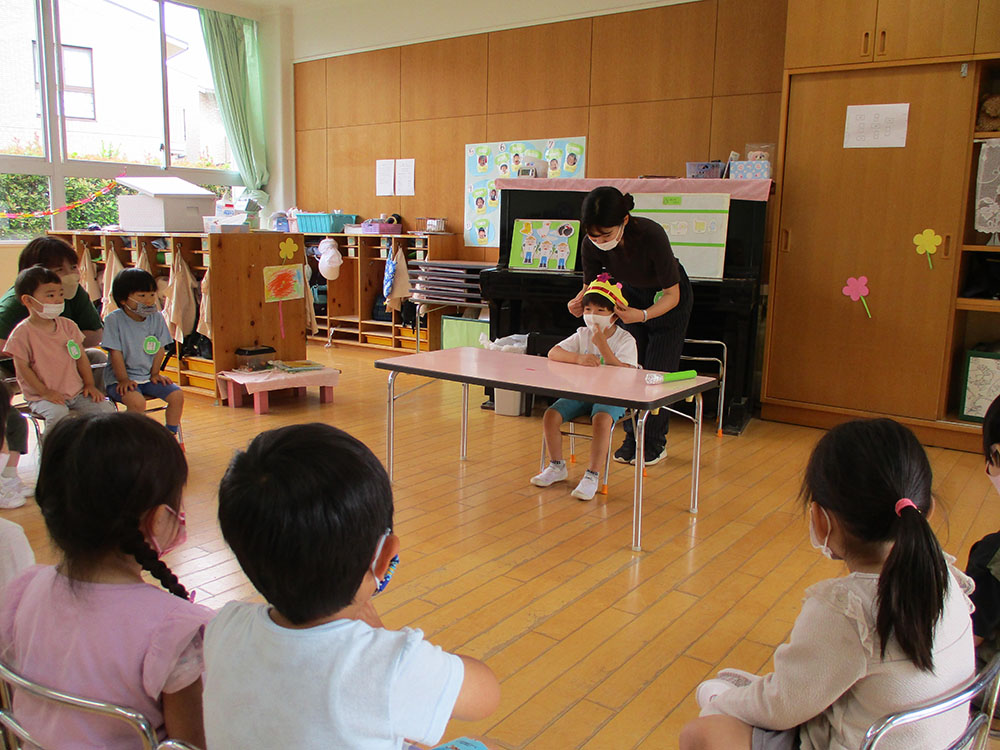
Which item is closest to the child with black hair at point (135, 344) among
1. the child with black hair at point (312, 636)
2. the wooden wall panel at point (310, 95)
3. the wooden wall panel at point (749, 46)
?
the child with black hair at point (312, 636)

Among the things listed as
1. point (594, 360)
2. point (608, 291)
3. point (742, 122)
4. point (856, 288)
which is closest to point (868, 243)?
point (856, 288)

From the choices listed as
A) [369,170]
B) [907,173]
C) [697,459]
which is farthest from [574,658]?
[369,170]

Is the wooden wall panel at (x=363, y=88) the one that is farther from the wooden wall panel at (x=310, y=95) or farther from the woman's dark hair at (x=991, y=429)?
the woman's dark hair at (x=991, y=429)

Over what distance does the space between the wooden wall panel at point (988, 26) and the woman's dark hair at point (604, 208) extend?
2.22 metres

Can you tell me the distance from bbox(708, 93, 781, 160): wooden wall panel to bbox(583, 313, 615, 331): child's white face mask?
2573mm

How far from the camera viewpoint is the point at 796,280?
4953 mm

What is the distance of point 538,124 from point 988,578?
229 inches

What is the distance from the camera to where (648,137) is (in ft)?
20.1

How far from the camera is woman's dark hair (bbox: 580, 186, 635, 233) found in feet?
11.8

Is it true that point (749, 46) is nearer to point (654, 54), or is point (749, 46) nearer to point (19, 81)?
point (654, 54)

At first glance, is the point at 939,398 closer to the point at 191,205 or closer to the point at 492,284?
the point at 492,284

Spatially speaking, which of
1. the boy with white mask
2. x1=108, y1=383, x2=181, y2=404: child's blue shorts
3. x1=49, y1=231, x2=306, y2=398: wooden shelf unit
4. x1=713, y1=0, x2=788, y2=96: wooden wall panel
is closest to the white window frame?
x1=49, y1=231, x2=306, y2=398: wooden shelf unit

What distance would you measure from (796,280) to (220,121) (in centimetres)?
636

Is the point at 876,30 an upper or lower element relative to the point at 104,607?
upper
